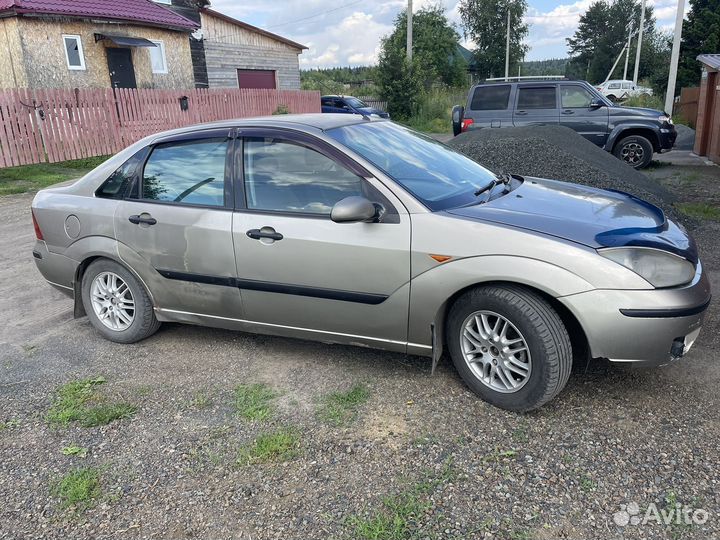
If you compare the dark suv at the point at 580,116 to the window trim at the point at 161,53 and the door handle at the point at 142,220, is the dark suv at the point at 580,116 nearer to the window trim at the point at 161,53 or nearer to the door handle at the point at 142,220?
the door handle at the point at 142,220

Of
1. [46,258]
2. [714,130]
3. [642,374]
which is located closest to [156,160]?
[46,258]

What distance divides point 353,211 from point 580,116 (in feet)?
34.1

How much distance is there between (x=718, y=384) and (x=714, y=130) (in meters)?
11.5

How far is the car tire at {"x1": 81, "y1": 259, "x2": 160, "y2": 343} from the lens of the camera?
4223 millimetres

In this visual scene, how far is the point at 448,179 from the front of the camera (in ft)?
12.4

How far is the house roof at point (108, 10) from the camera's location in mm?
15852

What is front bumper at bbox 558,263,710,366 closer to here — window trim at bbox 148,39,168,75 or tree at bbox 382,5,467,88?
window trim at bbox 148,39,168,75

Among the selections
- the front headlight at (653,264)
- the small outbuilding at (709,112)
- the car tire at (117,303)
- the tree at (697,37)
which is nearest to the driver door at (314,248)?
the car tire at (117,303)

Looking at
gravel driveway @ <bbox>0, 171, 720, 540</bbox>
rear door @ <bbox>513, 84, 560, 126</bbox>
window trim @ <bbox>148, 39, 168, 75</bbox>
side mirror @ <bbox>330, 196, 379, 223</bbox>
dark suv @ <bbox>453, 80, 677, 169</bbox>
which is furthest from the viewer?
window trim @ <bbox>148, 39, 168, 75</bbox>

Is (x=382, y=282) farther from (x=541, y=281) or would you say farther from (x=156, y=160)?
(x=156, y=160)

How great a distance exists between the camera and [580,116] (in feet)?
39.1

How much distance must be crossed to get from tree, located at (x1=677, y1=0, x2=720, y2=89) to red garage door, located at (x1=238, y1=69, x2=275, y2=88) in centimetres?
2128

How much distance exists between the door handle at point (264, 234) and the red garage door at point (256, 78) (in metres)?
24.0

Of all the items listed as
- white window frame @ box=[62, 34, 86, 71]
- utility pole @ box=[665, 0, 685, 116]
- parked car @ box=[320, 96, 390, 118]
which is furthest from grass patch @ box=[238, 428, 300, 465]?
parked car @ box=[320, 96, 390, 118]
